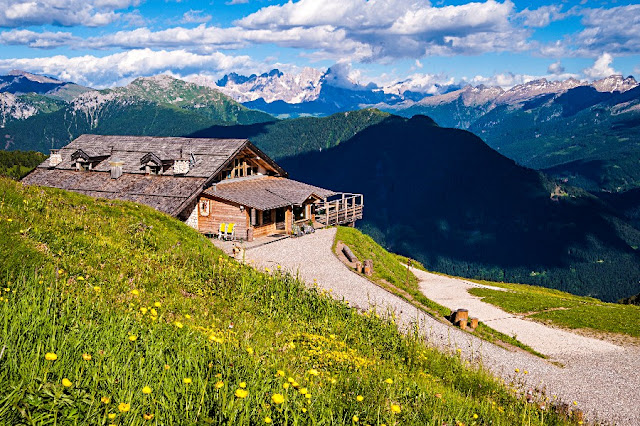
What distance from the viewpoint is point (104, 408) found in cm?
541

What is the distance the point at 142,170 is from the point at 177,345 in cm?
4320

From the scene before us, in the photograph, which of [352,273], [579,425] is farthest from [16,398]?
[352,273]

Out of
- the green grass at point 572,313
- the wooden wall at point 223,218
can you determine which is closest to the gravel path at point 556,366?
the green grass at point 572,313

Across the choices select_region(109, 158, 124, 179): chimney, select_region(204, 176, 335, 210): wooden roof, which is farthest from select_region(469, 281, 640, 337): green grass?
select_region(109, 158, 124, 179): chimney

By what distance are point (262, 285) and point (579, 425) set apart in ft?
28.8

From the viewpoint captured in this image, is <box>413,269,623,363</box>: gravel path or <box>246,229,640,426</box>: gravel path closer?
<box>246,229,640,426</box>: gravel path

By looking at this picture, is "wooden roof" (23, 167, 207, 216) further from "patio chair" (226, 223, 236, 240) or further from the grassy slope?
the grassy slope

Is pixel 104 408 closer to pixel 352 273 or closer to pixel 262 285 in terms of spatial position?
pixel 262 285

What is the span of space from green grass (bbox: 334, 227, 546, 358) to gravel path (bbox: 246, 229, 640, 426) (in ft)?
3.38

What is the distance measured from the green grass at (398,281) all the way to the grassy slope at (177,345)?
32.6 feet

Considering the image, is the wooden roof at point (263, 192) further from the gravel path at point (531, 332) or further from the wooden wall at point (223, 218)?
the gravel path at point (531, 332)

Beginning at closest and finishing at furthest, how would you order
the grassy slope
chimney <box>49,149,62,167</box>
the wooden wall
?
the grassy slope < the wooden wall < chimney <box>49,149,62,167</box>

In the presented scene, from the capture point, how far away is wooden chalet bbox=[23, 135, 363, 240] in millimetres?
42875

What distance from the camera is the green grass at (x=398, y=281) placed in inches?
922
